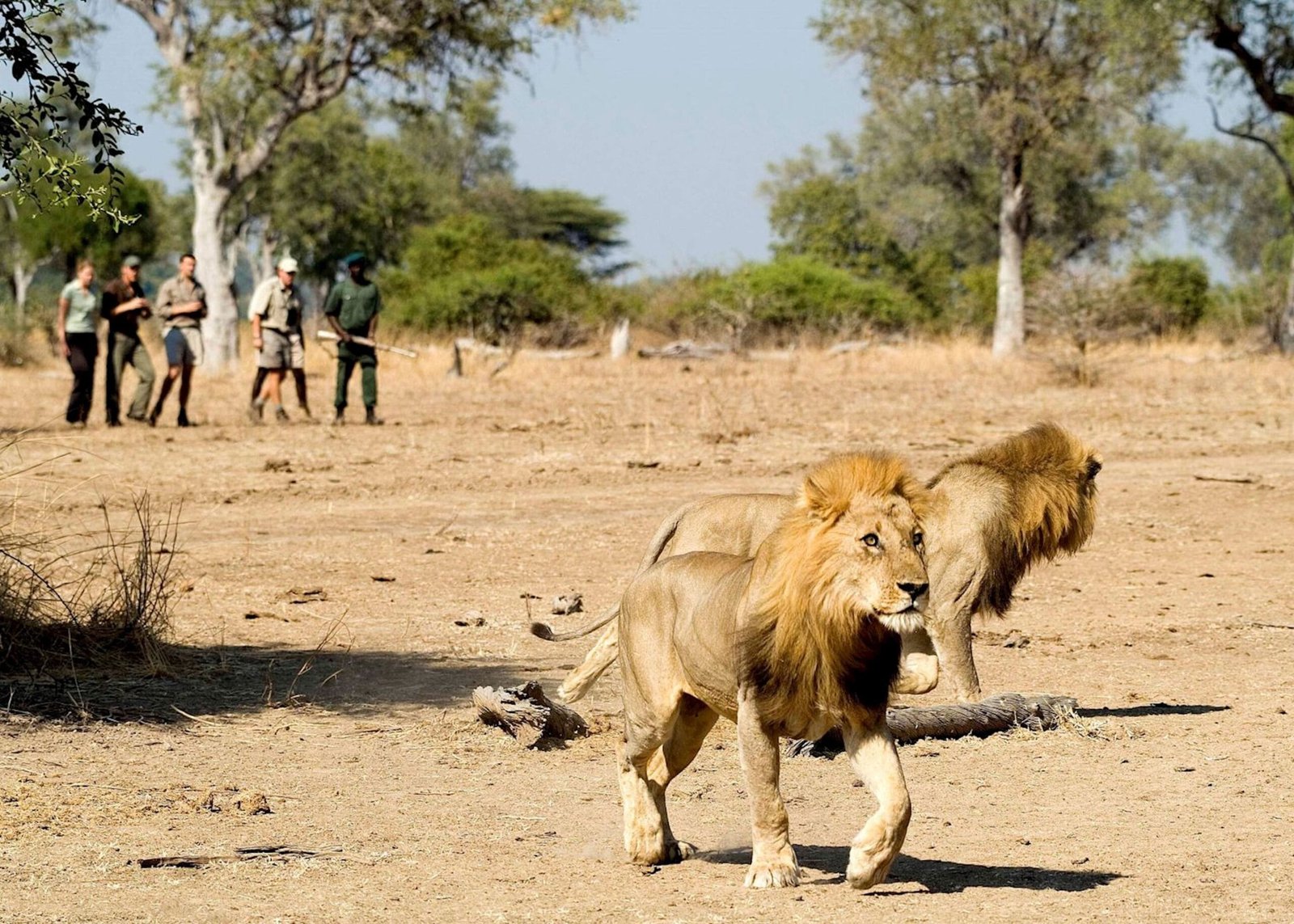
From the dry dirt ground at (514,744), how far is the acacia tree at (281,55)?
523 inches

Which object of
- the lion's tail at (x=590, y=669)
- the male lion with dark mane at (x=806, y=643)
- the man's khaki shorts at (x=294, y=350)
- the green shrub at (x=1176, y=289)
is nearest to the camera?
the male lion with dark mane at (x=806, y=643)

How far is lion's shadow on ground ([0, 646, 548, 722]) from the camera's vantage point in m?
8.17

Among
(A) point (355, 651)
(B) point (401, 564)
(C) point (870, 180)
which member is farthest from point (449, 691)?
(C) point (870, 180)

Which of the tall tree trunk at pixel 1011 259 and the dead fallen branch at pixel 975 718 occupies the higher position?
the tall tree trunk at pixel 1011 259

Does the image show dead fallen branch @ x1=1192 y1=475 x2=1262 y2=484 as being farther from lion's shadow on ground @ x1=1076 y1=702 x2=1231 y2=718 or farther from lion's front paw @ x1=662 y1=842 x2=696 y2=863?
lion's front paw @ x1=662 y1=842 x2=696 y2=863

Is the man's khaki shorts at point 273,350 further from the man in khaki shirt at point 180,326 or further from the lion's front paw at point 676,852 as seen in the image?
the lion's front paw at point 676,852

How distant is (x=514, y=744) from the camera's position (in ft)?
24.9

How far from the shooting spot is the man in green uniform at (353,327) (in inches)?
822

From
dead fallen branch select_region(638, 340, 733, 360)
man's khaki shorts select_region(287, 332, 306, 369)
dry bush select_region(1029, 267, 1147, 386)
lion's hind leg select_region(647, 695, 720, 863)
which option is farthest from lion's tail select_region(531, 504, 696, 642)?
dead fallen branch select_region(638, 340, 733, 360)

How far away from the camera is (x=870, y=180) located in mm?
63062

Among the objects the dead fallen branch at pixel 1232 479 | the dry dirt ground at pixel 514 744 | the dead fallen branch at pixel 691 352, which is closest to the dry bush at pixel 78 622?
the dry dirt ground at pixel 514 744

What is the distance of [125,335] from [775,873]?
16299 mm

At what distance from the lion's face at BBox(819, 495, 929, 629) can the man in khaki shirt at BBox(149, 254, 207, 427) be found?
16.4 metres

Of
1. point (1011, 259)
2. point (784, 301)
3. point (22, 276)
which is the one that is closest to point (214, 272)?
point (784, 301)
